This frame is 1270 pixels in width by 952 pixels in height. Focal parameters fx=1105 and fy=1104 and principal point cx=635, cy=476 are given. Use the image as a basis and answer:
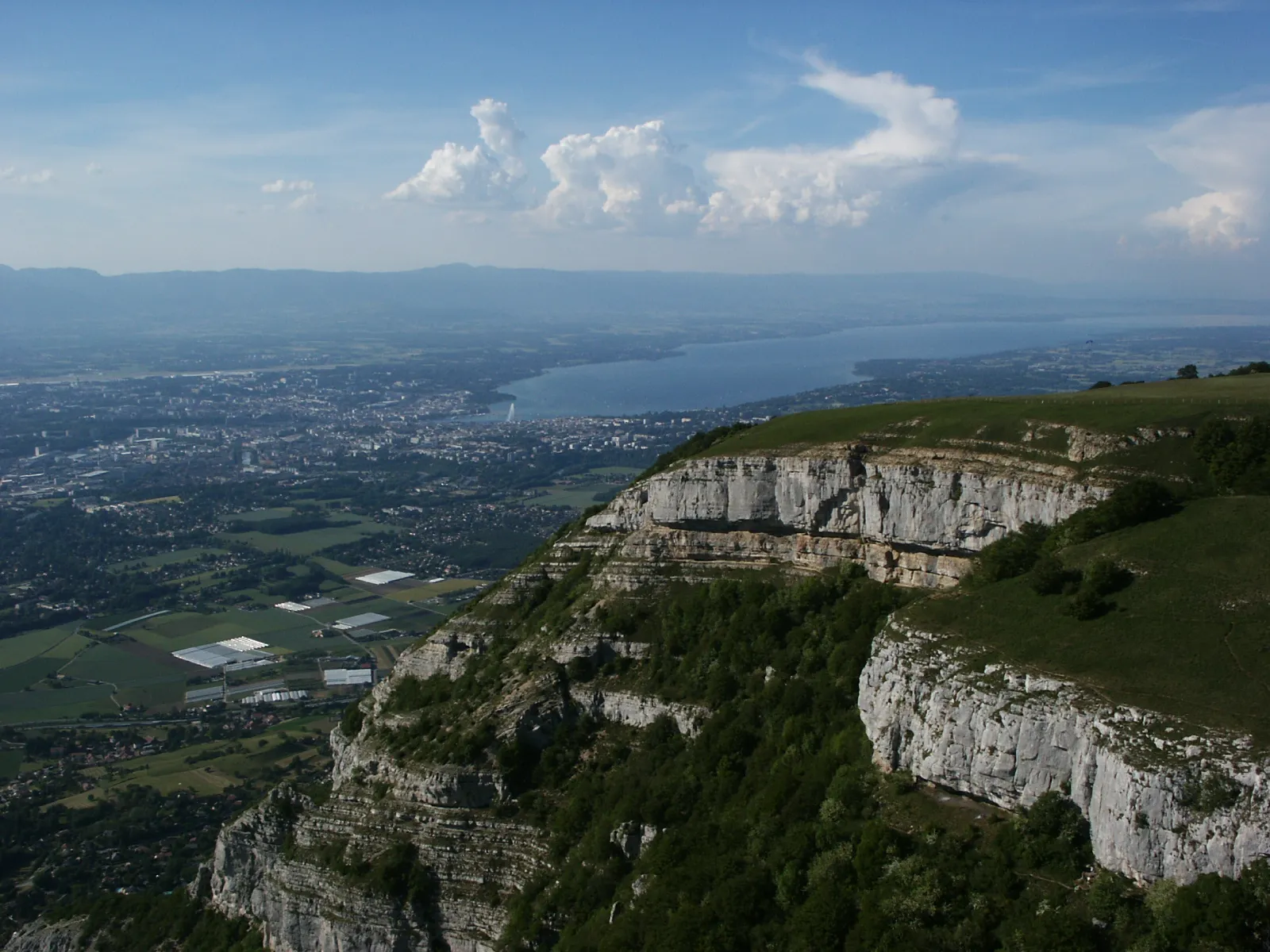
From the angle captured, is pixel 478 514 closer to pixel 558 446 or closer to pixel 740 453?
pixel 558 446

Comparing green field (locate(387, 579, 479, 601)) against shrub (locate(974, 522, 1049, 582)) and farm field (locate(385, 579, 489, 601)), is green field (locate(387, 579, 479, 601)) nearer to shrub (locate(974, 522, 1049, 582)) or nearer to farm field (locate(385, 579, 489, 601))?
farm field (locate(385, 579, 489, 601))

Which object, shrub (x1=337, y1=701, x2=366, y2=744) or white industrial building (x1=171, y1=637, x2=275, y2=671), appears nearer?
shrub (x1=337, y1=701, x2=366, y2=744)

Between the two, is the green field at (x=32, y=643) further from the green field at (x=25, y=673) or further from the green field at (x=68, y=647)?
the green field at (x=25, y=673)

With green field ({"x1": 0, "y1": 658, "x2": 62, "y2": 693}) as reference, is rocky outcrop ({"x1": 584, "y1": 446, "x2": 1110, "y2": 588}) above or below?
above

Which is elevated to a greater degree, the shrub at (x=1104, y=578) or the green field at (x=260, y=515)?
the shrub at (x=1104, y=578)

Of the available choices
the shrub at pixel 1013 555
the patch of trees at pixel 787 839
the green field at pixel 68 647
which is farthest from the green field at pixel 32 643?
the shrub at pixel 1013 555

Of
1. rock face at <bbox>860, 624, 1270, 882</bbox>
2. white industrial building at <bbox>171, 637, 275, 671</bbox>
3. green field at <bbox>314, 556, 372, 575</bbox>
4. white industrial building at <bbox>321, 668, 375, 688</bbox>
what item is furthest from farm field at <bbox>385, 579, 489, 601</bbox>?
rock face at <bbox>860, 624, 1270, 882</bbox>
